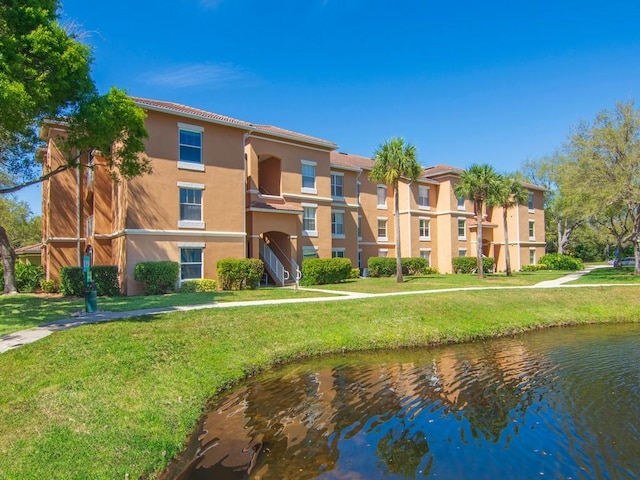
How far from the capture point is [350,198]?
35.1 meters

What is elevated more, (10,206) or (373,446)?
(10,206)

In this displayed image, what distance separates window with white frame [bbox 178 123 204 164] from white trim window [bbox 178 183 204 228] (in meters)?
1.47

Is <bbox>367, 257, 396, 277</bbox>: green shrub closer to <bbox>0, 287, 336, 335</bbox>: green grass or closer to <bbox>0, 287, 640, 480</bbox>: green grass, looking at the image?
<bbox>0, 287, 336, 335</bbox>: green grass

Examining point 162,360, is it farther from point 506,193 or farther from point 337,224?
point 506,193

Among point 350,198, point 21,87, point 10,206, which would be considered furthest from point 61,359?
point 10,206

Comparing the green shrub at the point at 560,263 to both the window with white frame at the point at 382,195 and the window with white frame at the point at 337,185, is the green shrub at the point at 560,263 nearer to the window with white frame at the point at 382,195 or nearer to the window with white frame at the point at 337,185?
the window with white frame at the point at 382,195

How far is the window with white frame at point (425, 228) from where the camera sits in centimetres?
4041

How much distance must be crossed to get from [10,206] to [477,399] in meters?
57.9

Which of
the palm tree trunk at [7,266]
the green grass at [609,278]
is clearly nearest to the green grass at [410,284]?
the green grass at [609,278]

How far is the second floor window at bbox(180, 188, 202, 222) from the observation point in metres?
23.4

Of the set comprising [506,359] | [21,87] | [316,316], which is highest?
[21,87]

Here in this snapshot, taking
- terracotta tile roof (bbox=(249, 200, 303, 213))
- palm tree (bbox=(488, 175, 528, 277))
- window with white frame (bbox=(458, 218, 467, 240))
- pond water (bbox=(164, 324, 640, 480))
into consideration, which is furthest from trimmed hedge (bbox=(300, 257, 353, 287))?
window with white frame (bbox=(458, 218, 467, 240))

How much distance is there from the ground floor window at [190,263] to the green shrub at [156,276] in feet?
3.83

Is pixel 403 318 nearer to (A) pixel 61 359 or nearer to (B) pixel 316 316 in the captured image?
(B) pixel 316 316
